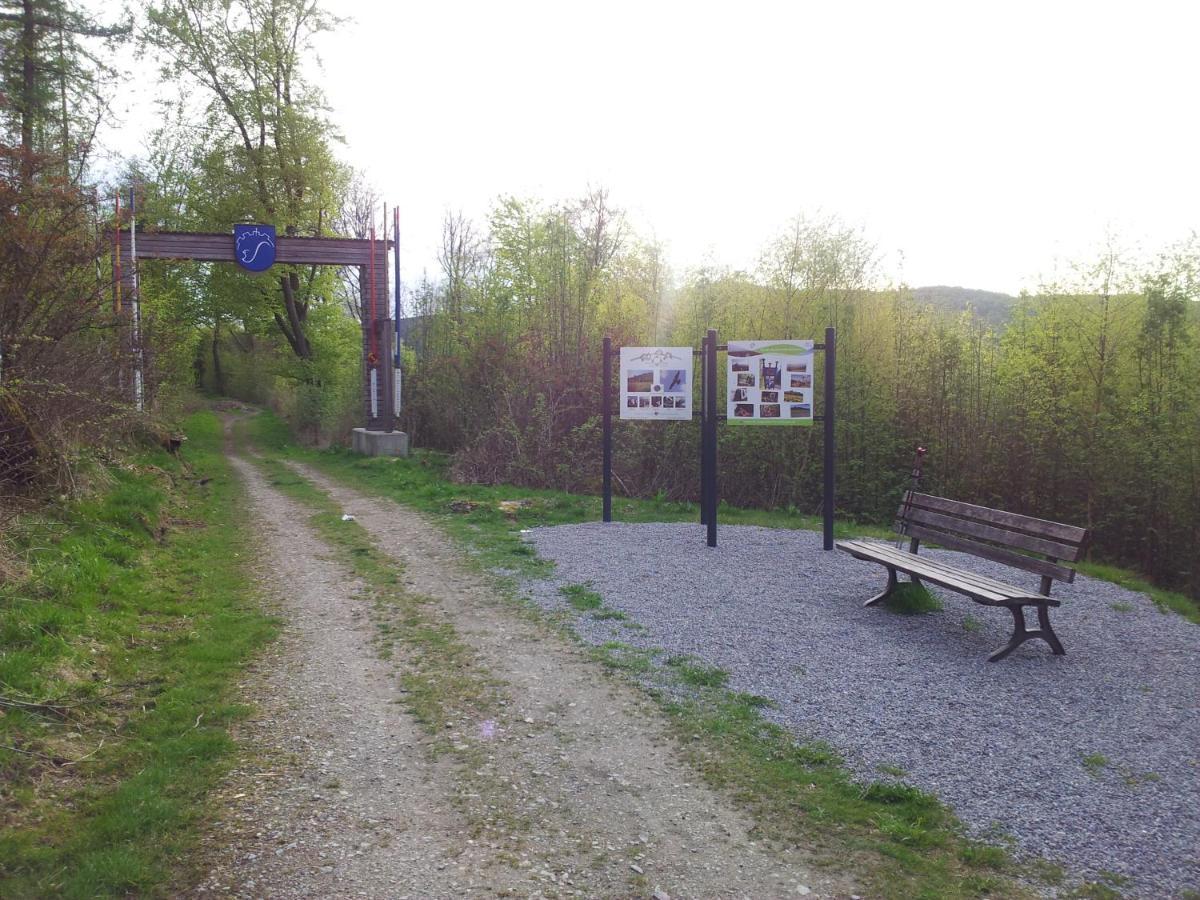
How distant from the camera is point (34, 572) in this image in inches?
247

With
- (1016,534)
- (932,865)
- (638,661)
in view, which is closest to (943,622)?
(1016,534)

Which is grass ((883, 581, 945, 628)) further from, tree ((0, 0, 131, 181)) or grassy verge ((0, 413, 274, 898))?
tree ((0, 0, 131, 181))

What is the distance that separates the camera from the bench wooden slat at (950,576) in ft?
18.5

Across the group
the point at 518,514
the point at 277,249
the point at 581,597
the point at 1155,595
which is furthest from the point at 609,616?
the point at 277,249

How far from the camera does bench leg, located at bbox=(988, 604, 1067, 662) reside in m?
5.62

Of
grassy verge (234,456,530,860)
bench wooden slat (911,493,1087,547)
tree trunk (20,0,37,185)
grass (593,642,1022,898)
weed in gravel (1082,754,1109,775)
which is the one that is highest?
tree trunk (20,0,37,185)

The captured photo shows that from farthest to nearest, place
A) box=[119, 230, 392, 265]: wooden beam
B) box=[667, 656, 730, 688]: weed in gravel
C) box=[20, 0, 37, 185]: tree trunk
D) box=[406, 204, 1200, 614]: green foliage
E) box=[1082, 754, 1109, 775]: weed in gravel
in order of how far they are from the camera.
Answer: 1. box=[119, 230, 392, 265]: wooden beam
2. box=[20, 0, 37, 185]: tree trunk
3. box=[406, 204, 1200, 614]: green foliage
4. box=[667, 656, 730, 688]: weed in gravel
5. box=[1082, 754, 1109, 775]: weed in gravel

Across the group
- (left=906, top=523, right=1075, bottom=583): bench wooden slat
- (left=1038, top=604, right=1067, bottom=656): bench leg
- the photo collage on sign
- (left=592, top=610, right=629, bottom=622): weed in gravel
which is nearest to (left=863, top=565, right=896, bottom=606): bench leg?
(left=906, top=523, right=1075, bottom=583): bench wooden slat

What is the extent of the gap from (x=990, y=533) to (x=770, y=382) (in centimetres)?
333

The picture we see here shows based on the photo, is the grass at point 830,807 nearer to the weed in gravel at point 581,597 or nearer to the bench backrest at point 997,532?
the weed in gravel at point 581,597

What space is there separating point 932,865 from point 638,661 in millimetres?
2585

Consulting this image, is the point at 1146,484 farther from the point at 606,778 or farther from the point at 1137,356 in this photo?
the point at 606,778

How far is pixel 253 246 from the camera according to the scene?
18156mm

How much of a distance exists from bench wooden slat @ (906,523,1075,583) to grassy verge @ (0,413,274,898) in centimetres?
525
